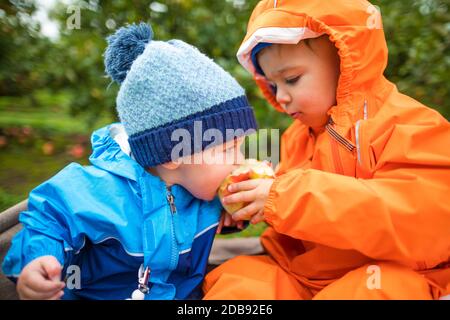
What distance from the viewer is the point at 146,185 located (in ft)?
5.29

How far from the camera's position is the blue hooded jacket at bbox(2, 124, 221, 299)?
146 cm

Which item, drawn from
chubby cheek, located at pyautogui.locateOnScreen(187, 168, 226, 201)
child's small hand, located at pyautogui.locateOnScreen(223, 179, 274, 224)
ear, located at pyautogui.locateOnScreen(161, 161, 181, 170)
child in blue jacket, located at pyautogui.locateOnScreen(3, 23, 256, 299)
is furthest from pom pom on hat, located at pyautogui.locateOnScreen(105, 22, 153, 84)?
child's small hand, located at pyautogui.locateOnScreen(223, 179, 274, 224)

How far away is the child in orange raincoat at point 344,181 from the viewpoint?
4.54 ft

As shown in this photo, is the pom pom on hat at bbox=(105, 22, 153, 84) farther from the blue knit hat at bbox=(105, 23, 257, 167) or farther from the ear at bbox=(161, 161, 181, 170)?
the ear at bbox=(161, 161, 181, 170)

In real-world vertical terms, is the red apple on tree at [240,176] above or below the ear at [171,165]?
below

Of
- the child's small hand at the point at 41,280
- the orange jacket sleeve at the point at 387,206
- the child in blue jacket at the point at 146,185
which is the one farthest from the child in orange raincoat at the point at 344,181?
the child's small hand at the point at 41,280

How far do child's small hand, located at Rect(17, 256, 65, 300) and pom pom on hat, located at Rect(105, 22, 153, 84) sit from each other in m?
0.75

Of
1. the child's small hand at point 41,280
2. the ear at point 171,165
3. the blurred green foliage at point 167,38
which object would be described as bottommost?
the child's small hand at point 41,280

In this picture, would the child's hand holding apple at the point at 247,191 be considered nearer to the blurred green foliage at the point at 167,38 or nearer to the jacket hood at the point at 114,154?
the jacket hood at the point at 114,154

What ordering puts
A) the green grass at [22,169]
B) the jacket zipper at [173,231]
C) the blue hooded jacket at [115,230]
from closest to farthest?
the blue hooded jacket at [115,230] → the jacket zipper at [173,231] → the green grass at [22,169]

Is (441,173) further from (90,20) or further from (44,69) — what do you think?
(44,69)

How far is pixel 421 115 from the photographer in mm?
1554

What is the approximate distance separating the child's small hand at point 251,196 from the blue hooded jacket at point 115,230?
0.70 ft

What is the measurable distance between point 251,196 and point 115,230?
1.63 feet
